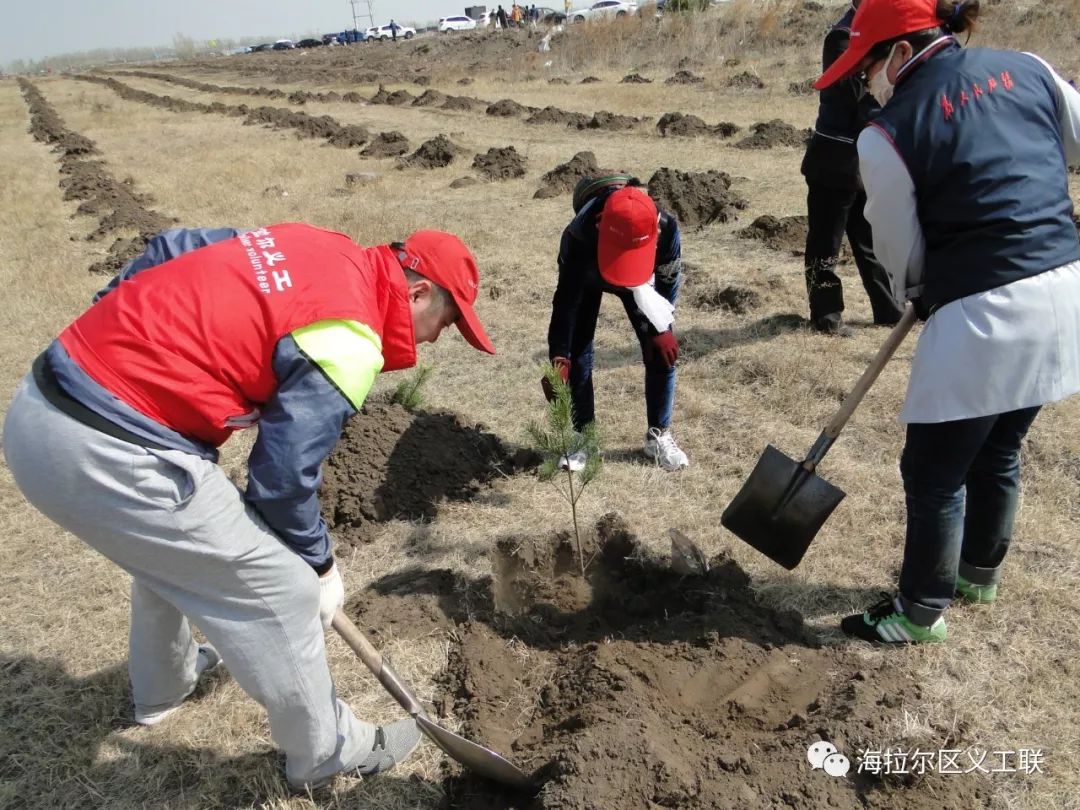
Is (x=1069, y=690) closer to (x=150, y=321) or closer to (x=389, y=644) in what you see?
(x=389, y=644)

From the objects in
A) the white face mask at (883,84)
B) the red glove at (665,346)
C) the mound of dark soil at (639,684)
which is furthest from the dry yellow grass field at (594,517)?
the white face mask at (883,84)

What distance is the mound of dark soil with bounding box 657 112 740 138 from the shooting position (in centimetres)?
1214

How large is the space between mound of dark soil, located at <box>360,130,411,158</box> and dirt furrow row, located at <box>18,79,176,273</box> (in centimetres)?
359

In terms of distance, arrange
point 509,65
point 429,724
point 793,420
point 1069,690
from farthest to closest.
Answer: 1. point 509,65
2. point 793,420
3. point 1069,690
4. point 429,724

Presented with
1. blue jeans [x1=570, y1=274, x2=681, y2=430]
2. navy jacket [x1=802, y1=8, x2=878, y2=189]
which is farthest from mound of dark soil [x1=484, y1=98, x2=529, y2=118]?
blue jeans [x1=570, y1=274, x2=681, y2=430]

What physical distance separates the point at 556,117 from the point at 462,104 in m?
4.38

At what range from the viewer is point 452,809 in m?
2.40

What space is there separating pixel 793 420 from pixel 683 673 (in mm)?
Answer: 2242

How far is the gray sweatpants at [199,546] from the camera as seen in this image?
179 cm

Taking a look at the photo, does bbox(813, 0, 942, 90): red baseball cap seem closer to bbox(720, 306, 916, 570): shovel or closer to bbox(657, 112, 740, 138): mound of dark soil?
bbox(720, 306, 916, 570): shovel

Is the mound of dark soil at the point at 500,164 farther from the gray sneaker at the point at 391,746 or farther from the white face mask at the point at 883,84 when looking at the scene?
the gray sneaker at the point at 391,746

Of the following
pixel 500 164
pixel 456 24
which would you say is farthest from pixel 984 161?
pixel 456 24

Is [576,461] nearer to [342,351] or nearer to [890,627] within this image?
[890,627]

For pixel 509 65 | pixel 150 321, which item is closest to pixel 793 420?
pixel 150 321
